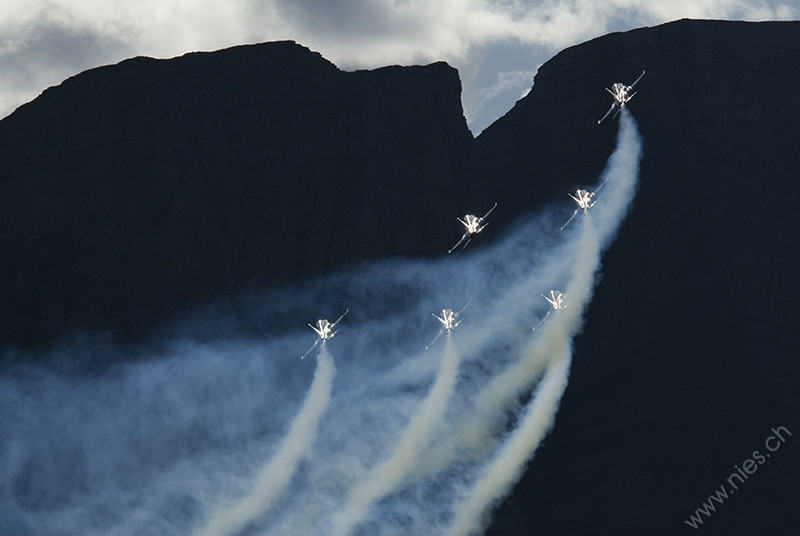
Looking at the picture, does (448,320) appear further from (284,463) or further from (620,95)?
(620,95)

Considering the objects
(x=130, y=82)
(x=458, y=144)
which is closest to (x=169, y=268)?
(x=130, y=82)

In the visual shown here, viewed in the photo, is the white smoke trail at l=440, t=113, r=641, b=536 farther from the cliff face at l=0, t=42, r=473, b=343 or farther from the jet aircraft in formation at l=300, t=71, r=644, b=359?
the cliff face at l=0, t=42, r=473, b=343

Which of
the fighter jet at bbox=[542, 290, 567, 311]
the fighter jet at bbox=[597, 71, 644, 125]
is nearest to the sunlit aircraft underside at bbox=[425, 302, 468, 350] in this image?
the fighter jet at bbox=[542, 290, 567, 311]

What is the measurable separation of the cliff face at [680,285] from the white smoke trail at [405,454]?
36.8ft

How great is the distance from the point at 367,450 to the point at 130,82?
5515 centimetres

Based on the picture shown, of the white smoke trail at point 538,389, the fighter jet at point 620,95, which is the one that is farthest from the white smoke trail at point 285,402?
the fighter jet at point 620,95

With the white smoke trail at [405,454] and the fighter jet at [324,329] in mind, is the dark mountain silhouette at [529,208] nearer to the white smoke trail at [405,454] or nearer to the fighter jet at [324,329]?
the fighter jet at [324,329]

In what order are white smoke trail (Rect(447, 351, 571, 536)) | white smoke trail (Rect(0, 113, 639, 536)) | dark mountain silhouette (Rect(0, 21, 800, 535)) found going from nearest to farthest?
white smoke trail (Rect(0, 113, 639, 536)) < white smoke trail (Rect(447, 351, 571, 536)) < dark mountain silhouette (Rect(0, 21, 800, 535))

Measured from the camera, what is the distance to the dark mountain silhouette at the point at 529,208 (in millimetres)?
157125

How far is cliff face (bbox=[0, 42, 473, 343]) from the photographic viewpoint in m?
172

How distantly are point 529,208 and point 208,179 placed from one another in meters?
37.0

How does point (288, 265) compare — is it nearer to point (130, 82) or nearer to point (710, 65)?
point (130, 82)

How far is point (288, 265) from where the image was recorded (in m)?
174

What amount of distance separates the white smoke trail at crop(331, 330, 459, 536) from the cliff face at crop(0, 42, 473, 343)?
19.9 meters
